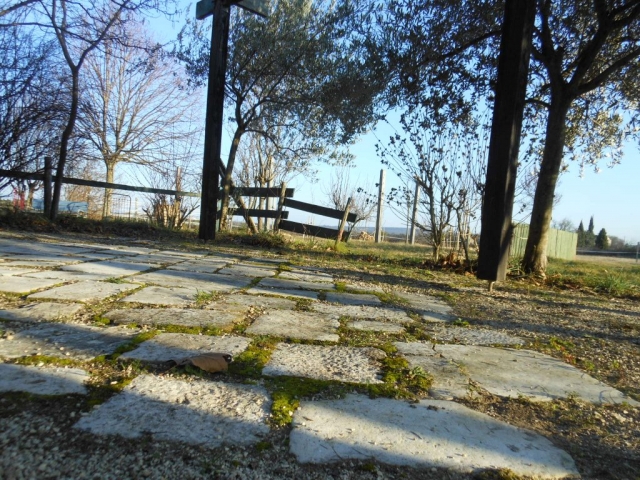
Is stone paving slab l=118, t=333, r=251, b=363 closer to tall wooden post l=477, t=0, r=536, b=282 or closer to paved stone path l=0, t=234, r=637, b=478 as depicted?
paved stone path l=0, t=234, r=637, b=478

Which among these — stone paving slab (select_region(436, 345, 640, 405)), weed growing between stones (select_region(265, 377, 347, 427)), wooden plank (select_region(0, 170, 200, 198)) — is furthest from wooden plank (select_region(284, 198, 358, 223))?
weed growing between stones (select_region(265, 377, 347, 427))

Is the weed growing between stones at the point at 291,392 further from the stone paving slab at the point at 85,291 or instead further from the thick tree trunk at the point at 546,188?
the thick tree trunk at the point at 546,188

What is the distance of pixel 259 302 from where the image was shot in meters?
2.67

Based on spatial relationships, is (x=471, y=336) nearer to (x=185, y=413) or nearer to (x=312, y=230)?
(x=185, y=413)

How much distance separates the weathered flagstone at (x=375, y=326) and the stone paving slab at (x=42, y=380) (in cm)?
135

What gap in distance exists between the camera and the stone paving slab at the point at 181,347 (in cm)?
152

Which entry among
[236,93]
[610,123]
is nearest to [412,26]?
[610,123]

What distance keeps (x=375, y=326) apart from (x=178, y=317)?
106 cm

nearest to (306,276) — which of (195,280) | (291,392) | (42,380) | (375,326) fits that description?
(195,280)

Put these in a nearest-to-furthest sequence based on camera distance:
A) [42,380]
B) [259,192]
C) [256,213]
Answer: [42,380], [256,213], [259,192]

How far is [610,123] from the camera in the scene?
295 inches

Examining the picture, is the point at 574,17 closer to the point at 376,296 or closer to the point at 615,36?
the point at 615,36

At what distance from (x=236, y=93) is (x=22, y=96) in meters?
4.31

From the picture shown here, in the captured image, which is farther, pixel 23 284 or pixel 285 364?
pixel 23 284
